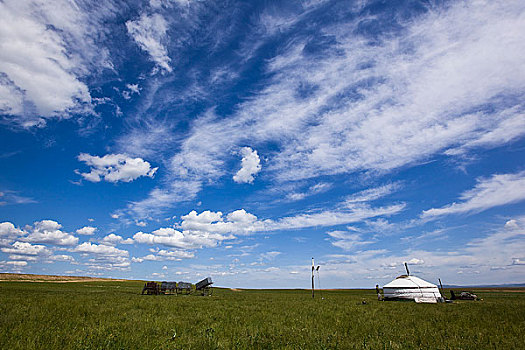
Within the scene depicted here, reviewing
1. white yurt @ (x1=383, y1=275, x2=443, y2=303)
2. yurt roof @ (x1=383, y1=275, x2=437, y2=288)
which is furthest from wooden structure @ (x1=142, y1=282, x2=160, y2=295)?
yurt roof @ (x1=383, y1=275, x2=437, y2=288)

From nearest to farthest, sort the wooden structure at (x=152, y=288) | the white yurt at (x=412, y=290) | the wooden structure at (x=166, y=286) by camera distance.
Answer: the white yurt at (x=412, y=290) → the wooden structure at (x=152, y=288) → the wooden structure at (x=166, y=286)

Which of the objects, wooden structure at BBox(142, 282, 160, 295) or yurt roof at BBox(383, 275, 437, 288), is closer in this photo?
yurt roof at BBox(383, 275, 437, 288)

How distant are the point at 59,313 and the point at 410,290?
47.1 meters

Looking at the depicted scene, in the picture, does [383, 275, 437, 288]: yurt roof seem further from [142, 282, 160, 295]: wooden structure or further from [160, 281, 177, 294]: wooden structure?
[142, 282, 160, 295]: wooden structure

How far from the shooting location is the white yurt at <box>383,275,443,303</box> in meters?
43.1

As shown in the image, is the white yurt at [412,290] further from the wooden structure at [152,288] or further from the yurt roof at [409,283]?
the wooden structure at [152,288]

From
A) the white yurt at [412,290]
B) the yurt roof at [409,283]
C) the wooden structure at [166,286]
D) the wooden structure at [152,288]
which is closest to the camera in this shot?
the white yurt at [412,290]

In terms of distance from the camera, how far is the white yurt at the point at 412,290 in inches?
1697

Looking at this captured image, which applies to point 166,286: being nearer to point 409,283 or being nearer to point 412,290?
point 412,290

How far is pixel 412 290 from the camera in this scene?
1763 inches

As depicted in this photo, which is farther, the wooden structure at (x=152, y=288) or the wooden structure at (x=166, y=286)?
the wooden structure at (x=166, y=286)

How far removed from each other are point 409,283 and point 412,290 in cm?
162

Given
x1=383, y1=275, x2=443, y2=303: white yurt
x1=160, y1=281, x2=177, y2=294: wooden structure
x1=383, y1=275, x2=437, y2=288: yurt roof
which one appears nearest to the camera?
x1=383, y1=275, x2=443, y2=303: white yurt

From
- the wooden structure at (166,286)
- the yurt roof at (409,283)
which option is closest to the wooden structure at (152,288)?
the wooden structure at (166,286)
